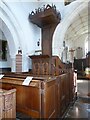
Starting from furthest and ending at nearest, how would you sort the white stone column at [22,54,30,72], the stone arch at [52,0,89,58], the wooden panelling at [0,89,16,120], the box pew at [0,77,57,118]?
the stone arch at [52,0,89,58]
the white stone column at [22,54,30,72]
the box pew at [0,77,57,118]
the wooden panelling at [0,89,16,120]

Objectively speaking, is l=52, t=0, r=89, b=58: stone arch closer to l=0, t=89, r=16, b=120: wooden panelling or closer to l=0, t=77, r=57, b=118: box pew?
l=0, t=77, r=57, b=118: box pew

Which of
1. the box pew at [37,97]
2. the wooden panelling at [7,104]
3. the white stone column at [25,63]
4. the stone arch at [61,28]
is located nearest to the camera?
the wooden panelling at [7,104]

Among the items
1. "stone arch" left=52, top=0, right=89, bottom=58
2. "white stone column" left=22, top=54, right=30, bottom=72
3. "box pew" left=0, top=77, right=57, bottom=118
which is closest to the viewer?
"box pew" left=0, top=77, right=57, bottom=118

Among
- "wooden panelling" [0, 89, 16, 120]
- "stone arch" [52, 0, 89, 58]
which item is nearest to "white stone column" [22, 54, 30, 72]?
"stone arch" [52, 0, 89, 58]

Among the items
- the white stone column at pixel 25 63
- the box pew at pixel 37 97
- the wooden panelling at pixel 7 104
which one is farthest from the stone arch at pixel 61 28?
the wooden panelling at pixel 7 104

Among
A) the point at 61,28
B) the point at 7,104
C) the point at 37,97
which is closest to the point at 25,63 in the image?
the point at 61,28

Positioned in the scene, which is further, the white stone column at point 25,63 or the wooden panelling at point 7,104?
the white stone column at point 25,63

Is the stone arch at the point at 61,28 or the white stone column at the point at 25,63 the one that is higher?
the stone arch at the point at 61,28

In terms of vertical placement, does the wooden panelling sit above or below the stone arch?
below

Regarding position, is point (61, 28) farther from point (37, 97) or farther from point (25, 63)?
point (37, 97)

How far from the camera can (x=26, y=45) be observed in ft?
19.1

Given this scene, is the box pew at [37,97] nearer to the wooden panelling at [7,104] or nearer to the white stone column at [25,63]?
the wooden panelling at [7,104]

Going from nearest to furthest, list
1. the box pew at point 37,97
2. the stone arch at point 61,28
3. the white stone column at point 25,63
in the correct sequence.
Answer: the box pew at point 37,97 < the white stone column at point 25,63 < the stone arch at point 61,28

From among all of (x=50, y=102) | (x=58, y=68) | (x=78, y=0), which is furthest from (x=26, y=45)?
(x=50, y=102)
